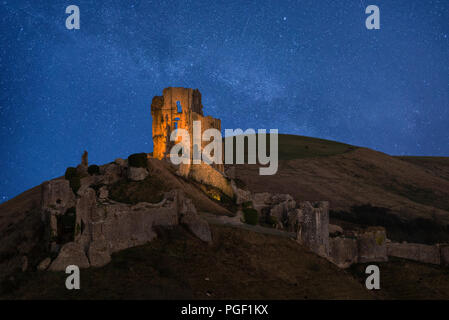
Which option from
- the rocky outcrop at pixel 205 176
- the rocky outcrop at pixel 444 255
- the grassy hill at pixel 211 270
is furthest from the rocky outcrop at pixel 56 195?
the rocky outcrop at pixel 444 255

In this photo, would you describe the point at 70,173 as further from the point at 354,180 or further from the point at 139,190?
the point at 354,180

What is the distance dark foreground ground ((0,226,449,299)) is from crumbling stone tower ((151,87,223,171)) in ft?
111

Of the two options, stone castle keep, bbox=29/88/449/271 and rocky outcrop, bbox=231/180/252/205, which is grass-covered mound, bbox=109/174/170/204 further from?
rocky outcrop, bbox=231/180/252/205

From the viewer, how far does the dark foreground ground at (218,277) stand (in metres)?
19.6

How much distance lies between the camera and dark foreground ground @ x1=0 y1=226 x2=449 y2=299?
19609mm

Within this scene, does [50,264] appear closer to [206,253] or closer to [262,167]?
[206,253]

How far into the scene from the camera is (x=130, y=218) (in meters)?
24.0

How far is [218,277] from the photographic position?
22828mm

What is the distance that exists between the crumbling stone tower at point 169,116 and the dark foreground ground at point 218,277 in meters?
33.8

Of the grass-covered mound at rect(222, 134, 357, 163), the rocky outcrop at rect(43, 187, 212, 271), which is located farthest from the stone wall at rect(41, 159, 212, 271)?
the grass-covered mound at rect(222, 134, 357, 163)

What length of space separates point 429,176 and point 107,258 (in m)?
106

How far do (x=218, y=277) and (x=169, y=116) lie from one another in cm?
4336

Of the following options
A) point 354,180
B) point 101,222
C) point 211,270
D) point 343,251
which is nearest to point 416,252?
point 343,251
